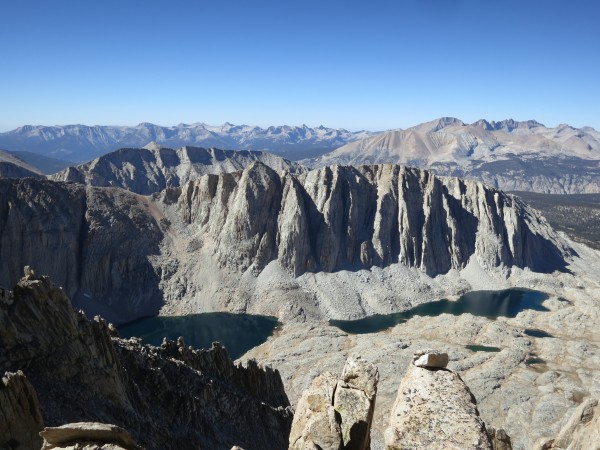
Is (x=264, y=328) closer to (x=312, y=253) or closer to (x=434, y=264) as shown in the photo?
(x=312, y=253)

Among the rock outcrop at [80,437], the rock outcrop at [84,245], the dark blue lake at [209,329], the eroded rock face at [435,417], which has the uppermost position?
the eroded rock face at [435,417]

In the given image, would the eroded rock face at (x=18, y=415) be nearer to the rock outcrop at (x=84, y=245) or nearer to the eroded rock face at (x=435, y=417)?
the eroded rock face at (x=435, y=417)

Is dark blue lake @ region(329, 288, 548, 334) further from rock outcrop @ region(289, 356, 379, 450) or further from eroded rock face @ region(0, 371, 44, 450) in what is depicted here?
rock outcrop @ region(289, 356, 379, 450)

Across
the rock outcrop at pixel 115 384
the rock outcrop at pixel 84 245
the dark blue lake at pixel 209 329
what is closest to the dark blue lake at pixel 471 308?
the dark blue lake at pixel 209 329

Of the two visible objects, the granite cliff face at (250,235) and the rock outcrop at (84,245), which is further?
the granite cliff face at (250,235)

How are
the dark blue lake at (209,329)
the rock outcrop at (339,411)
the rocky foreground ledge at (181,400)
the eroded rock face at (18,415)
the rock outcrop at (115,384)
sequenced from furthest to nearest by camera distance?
the dark blue lake at (209,329), the rock outcrop at (115,384), the eroded rock face at (18,415), the rock outcrop at (339,411), the rocky foreground ledge at (181,400)

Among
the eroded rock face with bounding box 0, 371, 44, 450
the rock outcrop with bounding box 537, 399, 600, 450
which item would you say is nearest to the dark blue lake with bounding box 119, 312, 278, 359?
the eroded rock face with bounding box 0, 371, 44, 450
